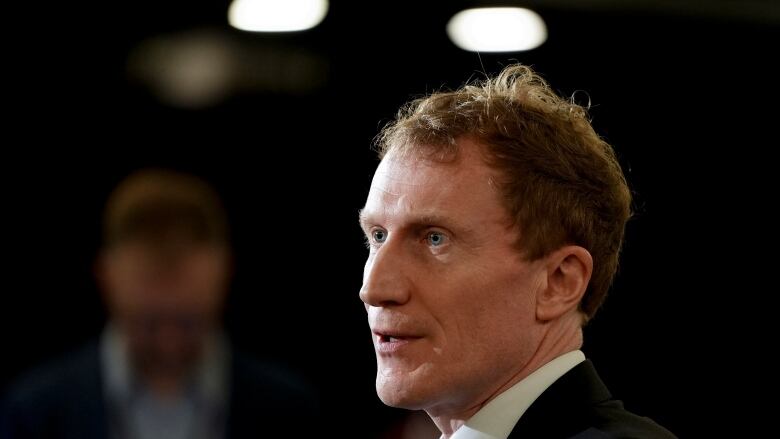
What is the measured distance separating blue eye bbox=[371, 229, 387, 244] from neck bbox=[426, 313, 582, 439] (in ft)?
1.06

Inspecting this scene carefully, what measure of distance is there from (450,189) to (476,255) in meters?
0.12

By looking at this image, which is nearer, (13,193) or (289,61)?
(13,193)

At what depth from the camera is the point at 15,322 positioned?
423 centimetres

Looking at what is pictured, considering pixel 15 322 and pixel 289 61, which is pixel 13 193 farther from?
pixel 289 61

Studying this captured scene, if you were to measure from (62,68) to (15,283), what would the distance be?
32.9 inches

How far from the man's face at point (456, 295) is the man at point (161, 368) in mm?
1101

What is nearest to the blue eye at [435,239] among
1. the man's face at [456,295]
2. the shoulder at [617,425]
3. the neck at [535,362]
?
the man's face at [456,295]

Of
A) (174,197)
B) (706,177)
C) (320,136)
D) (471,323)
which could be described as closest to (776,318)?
(706,177)

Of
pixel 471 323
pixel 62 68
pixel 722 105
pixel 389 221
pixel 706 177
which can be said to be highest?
pixel 722 105

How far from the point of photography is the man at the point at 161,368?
3068 millimetres

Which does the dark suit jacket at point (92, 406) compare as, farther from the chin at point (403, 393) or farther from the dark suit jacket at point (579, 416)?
the dark suit jacket at point (579, 416)

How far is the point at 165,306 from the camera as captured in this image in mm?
3271

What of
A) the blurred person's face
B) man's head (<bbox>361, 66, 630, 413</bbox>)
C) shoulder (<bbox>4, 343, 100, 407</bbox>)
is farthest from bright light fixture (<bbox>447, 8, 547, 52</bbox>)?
man's head (<bbox>361, 66, 630, 413</bbox>)

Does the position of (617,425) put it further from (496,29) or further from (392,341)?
(496,29)
